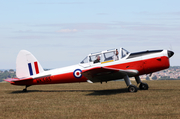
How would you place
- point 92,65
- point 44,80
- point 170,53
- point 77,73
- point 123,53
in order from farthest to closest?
point 44,80 < point 77,73 < point 92,65 < point 123,53 < point 170,53

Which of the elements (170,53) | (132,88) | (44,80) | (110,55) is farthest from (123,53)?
(44,80)

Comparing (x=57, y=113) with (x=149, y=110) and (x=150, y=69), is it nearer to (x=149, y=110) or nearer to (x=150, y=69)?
(x=149, y=110)

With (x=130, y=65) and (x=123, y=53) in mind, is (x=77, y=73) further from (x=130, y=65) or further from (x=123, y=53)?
(x=130, y=65)

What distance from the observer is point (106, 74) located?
44.0 ft

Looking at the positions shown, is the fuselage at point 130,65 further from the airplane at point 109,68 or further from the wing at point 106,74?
the wing at point 106,74

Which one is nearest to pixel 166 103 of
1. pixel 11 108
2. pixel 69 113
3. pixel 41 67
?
pixel 69 113

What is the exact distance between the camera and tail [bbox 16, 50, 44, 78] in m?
15.8

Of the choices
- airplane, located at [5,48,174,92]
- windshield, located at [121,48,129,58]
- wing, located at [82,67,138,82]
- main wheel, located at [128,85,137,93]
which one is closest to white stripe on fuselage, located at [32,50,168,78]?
airplane, located at [5,48,174,92]

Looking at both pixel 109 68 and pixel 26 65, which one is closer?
pixel 109 68

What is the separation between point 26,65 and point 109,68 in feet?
20.2

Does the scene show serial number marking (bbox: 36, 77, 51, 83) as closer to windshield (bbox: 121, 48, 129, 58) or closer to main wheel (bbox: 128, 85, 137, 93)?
windshield (bbox: 121, 48, 129, 58)

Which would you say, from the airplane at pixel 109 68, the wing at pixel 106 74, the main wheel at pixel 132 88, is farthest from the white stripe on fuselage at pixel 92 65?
the main wheel at pixel 132 88

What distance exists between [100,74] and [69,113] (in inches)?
221

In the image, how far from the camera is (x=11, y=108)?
9.08m
